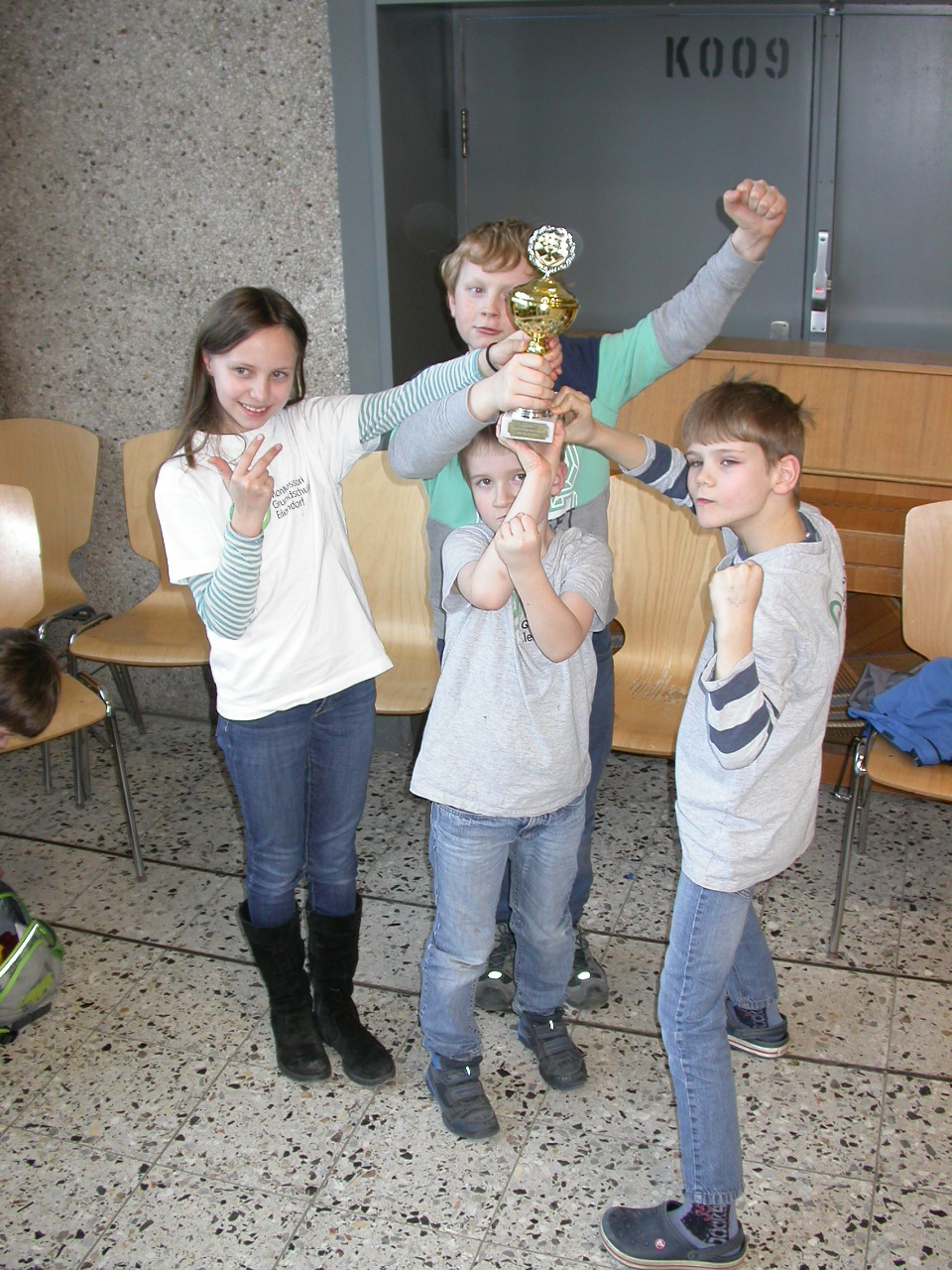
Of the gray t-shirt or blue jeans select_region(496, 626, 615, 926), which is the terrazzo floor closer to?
blue jeans select_region(496, 626, 615, 926)

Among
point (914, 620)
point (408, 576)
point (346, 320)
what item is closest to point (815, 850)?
point (914, 620)

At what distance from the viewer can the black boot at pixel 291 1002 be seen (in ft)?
7.56

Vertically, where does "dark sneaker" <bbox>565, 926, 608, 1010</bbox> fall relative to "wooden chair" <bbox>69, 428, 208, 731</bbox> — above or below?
below

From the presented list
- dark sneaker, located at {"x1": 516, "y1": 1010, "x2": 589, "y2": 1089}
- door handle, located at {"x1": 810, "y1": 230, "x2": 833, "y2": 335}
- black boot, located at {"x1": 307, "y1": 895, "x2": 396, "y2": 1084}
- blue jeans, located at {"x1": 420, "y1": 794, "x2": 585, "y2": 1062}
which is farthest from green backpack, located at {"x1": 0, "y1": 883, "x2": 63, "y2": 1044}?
door handle, located at {"x1": 810, "y1": 230, "x2": 833, "y2": 335}

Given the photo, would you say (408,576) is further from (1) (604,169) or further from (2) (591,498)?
(1) (604,169)

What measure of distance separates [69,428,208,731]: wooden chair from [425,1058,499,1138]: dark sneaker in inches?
56.0

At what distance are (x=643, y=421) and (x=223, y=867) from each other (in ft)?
6.09

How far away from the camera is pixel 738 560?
1796 millimetres

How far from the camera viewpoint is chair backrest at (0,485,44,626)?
323 centimetres

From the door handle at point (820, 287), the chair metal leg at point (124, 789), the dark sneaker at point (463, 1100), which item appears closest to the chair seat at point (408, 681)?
the chair metal leg at point (124, 789)

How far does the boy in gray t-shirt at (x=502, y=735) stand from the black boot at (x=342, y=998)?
0.16 meters

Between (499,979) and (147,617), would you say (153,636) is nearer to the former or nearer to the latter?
(147,617)

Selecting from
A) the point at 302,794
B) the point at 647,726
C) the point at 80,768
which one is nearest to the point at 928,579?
the point at 647,726

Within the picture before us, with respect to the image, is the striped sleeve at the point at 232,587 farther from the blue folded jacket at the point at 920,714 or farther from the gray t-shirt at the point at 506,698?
the blue folded jacket at the point at 920,714
